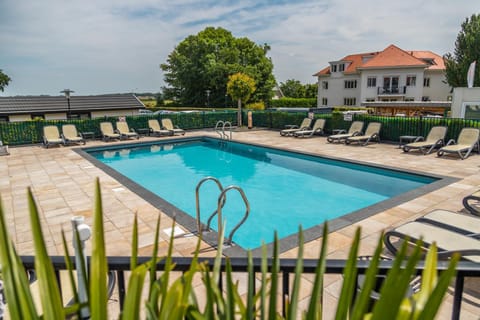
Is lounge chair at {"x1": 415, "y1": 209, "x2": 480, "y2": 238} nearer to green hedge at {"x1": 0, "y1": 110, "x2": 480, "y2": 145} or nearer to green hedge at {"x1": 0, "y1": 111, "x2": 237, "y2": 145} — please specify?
green hedge at {"x1": 0, "y1": 110, "x2": 480, "y2": 145}

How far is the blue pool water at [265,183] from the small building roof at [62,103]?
17.2 meters

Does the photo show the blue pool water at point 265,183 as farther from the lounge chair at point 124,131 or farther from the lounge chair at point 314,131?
the lounge chair at point 314,131

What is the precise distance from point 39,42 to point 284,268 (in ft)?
67.3

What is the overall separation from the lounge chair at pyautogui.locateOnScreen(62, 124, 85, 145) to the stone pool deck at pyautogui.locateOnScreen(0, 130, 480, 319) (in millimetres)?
1378

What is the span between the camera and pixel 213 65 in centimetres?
3356

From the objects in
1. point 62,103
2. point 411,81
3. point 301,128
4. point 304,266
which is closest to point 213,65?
point 62,103

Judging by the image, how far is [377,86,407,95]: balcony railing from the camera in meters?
33.6

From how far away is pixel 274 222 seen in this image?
255 inches

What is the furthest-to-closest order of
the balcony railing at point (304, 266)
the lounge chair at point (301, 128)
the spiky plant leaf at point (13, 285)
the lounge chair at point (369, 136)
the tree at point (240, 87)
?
the tree at point (240, 87), the lounge chair at point (301, 128), the lounge chair at point (369, 136), the balcony railing at point (304, 266), the spiky plant leaf at point (13, 285)

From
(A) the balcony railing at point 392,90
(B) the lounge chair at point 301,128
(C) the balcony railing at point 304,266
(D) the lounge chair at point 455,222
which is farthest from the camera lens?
(A) the balcony railing at point 392,90

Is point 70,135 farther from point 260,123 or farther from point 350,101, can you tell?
point 350,101

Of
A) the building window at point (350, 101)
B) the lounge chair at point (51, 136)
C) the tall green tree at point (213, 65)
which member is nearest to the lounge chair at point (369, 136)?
the lounge chair at point (51, 136)

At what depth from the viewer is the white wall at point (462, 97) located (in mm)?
12359

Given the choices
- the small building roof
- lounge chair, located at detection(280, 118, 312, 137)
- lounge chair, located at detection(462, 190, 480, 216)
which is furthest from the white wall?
the small building roof
